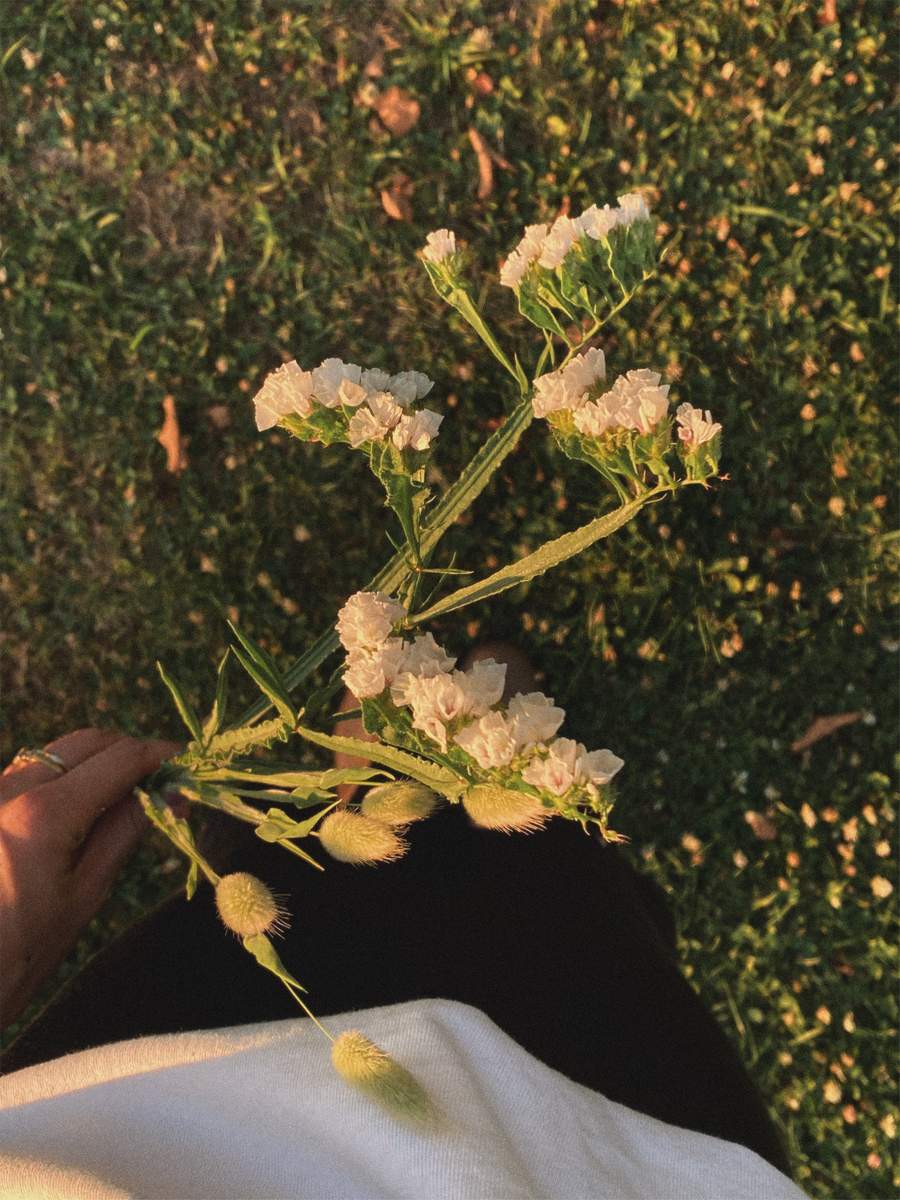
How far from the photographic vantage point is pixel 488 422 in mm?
1652

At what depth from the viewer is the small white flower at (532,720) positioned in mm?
649

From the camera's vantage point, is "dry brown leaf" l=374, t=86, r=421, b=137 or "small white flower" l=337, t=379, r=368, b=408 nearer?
"small white flower" l=337, t=379, r=368, b=408

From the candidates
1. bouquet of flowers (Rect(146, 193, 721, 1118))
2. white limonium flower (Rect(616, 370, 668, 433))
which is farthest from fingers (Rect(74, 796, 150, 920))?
white limonium flower (Rect(616, 370, 668, 433))

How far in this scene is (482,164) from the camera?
1652 millimetres

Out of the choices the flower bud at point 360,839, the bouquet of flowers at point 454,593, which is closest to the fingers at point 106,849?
the bouquet of flowers at point 454,593

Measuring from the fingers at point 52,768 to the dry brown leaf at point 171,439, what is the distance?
498 mm

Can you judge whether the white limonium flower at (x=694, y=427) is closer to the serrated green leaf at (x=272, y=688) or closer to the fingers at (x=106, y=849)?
the serrated green leaf at (x=272, y=688)

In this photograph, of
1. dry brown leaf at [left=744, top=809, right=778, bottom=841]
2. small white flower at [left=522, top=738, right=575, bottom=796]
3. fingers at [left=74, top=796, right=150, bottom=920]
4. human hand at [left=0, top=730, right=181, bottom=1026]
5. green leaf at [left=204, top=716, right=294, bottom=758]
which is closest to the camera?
small white flower at [left=522, top=738, right=575, bottom=796]

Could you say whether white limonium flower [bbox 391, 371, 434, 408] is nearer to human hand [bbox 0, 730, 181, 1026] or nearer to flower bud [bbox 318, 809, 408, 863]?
flower bud [bbox 318, 809, 408, 863]

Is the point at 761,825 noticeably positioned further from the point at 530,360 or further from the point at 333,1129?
the point at 333,1129

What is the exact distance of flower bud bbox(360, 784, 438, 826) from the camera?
78 cm

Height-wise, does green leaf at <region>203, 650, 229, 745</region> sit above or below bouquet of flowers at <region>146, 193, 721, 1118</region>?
below

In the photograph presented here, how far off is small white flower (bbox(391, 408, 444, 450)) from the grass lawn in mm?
874

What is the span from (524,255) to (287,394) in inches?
8.6
